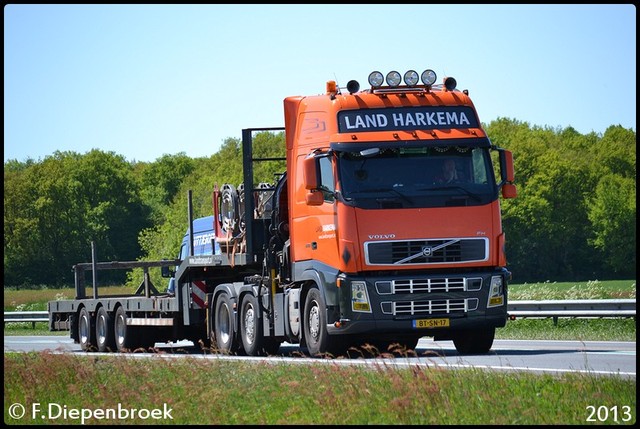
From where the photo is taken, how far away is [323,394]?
13125 millimetres

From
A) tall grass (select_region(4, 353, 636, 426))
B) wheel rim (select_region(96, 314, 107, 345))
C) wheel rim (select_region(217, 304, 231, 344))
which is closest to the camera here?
tall grass (select_region(4, 353, 636, 426))

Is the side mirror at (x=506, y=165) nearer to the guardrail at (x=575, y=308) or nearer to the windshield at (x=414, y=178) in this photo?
the windshield at (x=414, y=178)

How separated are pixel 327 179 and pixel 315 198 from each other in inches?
12.7

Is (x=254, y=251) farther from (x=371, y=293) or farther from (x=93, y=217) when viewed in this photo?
(x=93, y=217)

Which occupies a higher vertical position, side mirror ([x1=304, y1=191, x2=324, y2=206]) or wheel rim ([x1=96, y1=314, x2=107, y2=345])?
side mirror ([x1=304, y1=191, x2=324, y2=206])

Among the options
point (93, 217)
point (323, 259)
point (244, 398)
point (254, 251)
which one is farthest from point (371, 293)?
Result: point (93, 217)

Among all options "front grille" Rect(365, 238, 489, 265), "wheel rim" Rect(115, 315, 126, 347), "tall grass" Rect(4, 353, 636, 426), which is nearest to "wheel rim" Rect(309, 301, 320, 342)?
"front grille" Rect(365, 238, 489, 265)

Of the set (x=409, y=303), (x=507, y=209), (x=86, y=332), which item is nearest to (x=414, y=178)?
(x=409, y=303)

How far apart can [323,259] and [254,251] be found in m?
2.73

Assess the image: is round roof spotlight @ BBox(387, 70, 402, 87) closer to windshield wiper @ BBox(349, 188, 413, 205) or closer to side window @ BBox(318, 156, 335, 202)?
side window @ BBox(318, 156, 335, 202)

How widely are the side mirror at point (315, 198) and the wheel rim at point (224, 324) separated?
4109 millimetres

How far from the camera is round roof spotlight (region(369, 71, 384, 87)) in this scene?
65.5 ft

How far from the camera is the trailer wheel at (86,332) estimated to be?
27.5m

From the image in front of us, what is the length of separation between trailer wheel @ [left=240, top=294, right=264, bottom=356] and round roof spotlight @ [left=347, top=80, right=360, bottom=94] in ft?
12.7
